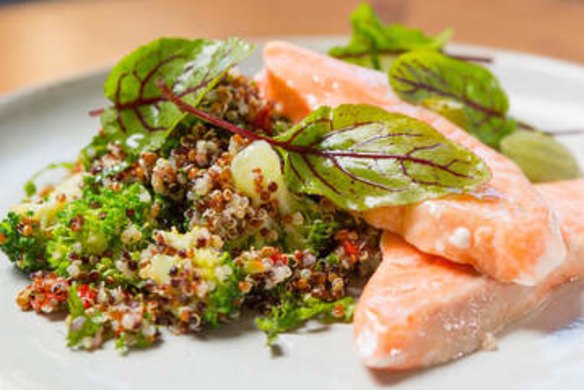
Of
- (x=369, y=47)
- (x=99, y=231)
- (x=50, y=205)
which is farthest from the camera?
(x=369, y=47)

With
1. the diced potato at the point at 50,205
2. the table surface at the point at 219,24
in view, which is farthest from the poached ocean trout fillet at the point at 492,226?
the table surface at the point at 219,24

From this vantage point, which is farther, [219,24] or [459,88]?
[219,24]

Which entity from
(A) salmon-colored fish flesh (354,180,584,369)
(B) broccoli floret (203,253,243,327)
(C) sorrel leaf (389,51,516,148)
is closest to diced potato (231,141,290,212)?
(B) broccoli floret (203,253,243,327)

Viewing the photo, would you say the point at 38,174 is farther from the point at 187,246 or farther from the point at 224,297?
the point at 224,297

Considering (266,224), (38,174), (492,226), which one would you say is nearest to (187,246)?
(266,224)

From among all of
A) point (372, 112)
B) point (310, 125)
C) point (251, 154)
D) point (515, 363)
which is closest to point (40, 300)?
point (251, 154)
